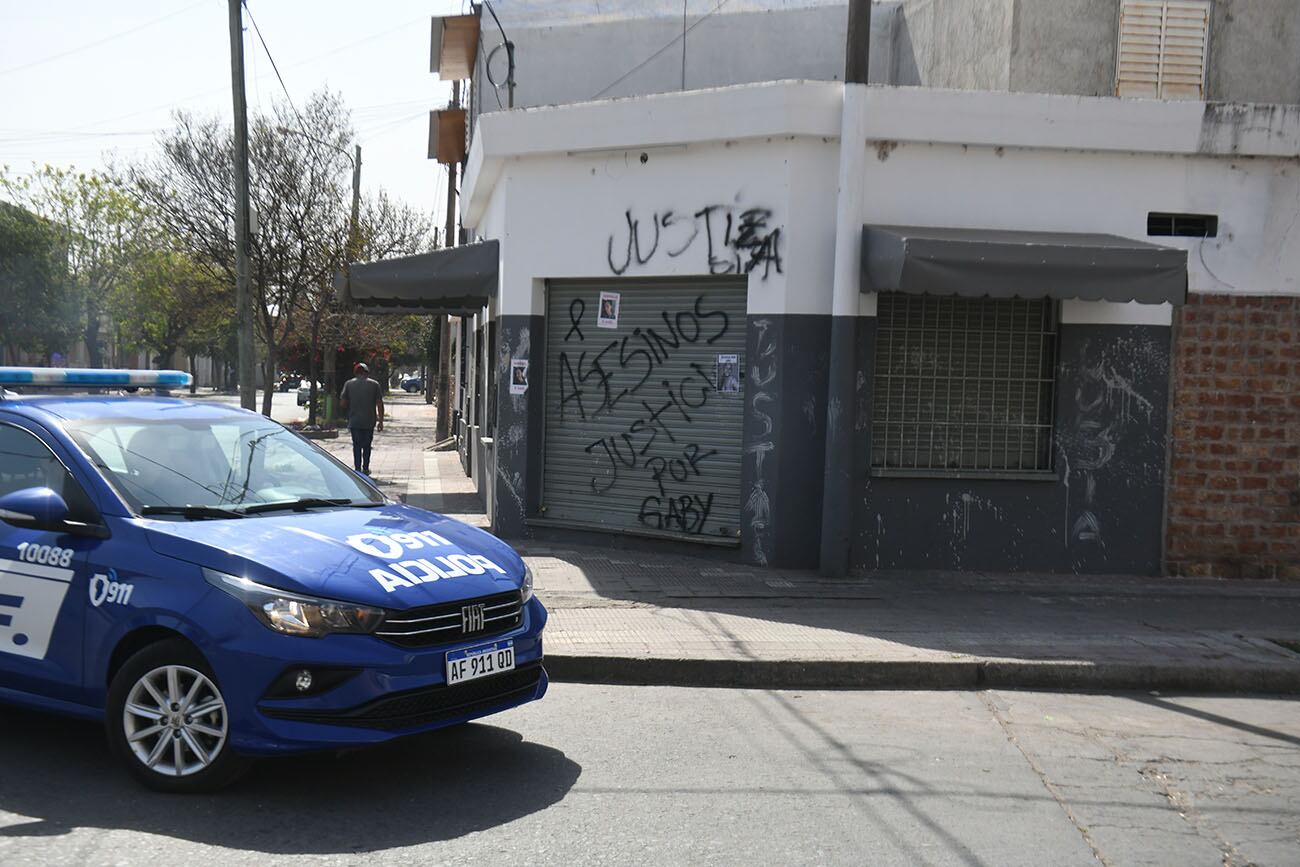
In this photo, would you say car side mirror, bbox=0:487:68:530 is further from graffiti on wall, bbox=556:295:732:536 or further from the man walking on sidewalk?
the man walking on sidewalk

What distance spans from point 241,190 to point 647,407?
9.68m

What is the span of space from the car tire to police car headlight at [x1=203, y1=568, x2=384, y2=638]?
0.33 metres

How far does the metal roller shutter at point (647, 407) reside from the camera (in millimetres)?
10805

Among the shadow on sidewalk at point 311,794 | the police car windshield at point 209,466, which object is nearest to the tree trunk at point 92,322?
the police car windshield at point 209,466

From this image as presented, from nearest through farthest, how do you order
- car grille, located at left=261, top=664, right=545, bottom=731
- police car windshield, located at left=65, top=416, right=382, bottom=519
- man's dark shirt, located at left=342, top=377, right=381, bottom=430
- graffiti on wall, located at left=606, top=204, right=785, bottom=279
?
1. car grille, located at left=261, top=664, right=545, bottom=731
2. police car windshield, located at left=65, top=416, right=382, bottom=519
3. graffiti on wall, located at left=606, top=204, right=785, bottom=279
4. man's dark shirt, located at left=342, top=377, right=381, bottom=430

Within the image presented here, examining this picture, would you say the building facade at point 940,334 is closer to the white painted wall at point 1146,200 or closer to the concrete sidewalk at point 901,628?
the white painted wall at point 1146,200

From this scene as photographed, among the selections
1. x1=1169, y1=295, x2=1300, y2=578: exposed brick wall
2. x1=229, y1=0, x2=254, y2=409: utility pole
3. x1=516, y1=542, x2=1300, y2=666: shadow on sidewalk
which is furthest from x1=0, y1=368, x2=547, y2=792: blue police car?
x1=229, y1=0, x2=254, y2=409: utility pole

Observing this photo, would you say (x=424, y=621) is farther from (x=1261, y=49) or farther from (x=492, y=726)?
(x=1261, y=49)

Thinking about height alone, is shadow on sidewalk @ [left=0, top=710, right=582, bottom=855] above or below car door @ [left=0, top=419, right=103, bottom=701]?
below

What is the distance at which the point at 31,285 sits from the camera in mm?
46719

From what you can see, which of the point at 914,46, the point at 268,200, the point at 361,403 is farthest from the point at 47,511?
the point at 268,200

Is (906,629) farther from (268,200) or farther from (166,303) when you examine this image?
(166,303)

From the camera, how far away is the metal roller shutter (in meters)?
10.8

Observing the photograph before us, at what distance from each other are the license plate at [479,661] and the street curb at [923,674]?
2023mm
